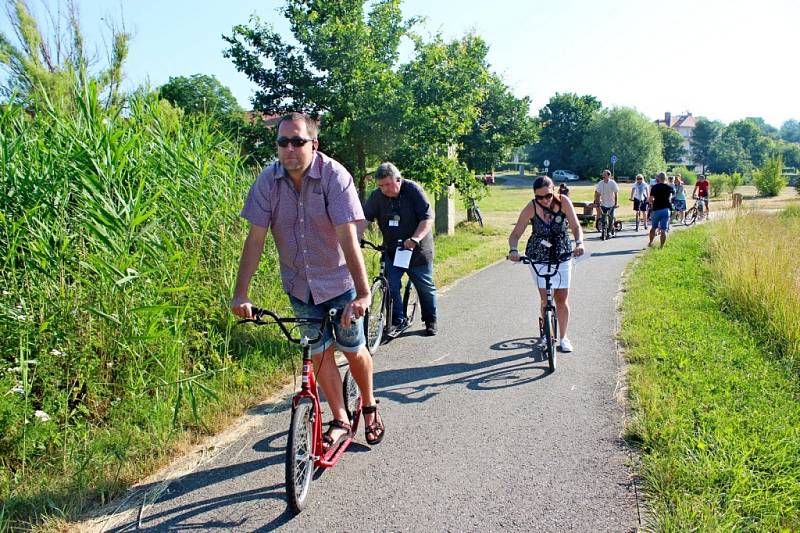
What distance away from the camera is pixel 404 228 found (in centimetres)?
712

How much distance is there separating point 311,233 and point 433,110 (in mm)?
10114

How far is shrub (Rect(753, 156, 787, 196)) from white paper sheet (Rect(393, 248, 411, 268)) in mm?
41410

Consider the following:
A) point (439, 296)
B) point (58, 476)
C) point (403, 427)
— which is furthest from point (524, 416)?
point (439, 296)

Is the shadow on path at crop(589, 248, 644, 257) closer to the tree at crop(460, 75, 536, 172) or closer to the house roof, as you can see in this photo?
the tree at crop(460, 75, 536, 172)

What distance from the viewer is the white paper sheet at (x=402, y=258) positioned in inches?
270

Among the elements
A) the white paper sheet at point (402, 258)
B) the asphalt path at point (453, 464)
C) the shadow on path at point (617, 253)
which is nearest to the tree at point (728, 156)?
the shadow on path at point (617, 253)

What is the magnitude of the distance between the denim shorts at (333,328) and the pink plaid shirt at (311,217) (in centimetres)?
6

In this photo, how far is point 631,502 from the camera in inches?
141

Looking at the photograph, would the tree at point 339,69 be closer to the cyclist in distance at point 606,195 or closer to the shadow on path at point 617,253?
the shadow on path at point 617,253

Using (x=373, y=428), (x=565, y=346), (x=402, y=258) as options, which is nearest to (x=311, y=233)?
(x=373, y=428)

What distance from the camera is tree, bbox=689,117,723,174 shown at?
115938mm

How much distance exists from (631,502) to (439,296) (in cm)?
640

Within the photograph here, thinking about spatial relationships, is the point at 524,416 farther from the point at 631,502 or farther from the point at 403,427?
the point at 631,502

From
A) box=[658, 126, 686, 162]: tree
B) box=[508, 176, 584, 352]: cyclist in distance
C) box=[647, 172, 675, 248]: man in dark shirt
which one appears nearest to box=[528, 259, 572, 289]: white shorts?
box=[508, 176, 584, 352]: cyclist in distance
